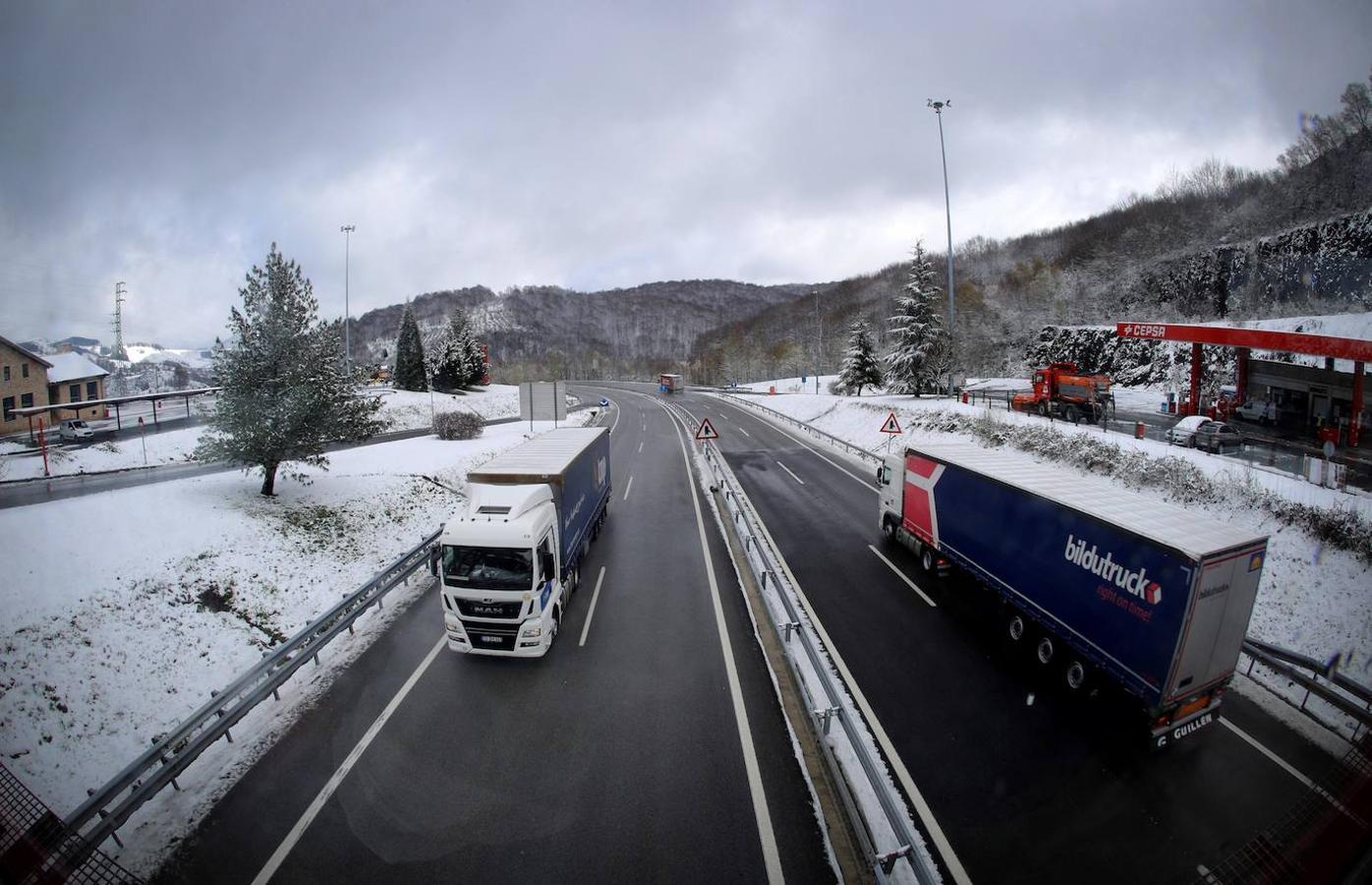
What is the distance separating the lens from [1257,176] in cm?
3412

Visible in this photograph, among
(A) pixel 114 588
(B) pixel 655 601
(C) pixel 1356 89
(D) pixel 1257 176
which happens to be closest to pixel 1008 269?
(D) pixel 1257 176

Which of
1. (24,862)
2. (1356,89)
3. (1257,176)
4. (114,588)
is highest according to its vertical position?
(1257,176)

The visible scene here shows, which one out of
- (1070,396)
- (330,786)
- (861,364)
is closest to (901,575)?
(330,786)

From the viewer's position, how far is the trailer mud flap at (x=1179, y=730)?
7.46 m

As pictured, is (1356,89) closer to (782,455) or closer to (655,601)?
(655,601)

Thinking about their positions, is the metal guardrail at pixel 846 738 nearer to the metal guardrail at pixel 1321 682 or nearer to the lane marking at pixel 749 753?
the lane marking at pixel 749 753

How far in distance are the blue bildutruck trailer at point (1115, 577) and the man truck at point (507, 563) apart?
9.04 metres

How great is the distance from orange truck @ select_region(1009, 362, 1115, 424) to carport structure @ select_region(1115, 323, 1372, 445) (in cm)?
296

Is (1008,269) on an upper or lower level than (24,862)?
upper

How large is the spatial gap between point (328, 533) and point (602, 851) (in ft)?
47.1

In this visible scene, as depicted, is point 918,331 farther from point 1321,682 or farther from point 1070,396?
point 1321,682

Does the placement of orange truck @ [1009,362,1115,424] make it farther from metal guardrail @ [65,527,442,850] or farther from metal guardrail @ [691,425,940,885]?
metal guardrail @ [65,527,442,850]

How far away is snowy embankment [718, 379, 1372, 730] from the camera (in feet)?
35.9

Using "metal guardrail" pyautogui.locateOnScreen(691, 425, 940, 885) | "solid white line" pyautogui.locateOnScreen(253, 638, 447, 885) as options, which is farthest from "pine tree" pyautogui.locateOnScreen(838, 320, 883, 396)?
"solid white line" pyautogui.locateOnScreen(253, 638, 447, 885)
